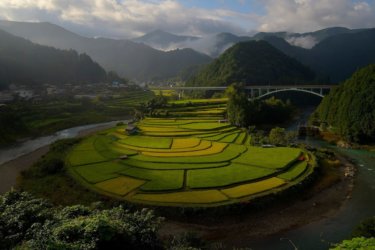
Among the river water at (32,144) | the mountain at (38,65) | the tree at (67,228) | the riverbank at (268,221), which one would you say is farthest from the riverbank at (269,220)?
the mountain at (38,65)

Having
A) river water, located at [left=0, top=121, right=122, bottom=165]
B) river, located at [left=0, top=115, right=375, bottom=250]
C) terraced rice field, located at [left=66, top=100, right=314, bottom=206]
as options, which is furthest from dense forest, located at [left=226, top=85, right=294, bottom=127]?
river water, located at [left=0, top=121, right=122, bottom=165]

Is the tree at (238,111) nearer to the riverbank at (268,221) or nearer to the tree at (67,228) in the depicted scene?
the riverbank at (268,221)

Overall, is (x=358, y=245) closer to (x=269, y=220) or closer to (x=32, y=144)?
(x=269, y=220)

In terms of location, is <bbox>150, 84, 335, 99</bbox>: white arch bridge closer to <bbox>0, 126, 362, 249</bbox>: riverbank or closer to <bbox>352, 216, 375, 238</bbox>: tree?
<bbox>0, 126, 362, 249</bbox>: riverbank

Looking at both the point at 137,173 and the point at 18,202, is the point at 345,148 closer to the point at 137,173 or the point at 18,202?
the point at 137,173

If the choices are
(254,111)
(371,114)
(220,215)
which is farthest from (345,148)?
(220,215)

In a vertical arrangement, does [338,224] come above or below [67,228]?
below

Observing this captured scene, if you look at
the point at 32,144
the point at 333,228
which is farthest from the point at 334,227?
the point at 32,144
